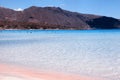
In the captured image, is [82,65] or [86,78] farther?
[82,65]

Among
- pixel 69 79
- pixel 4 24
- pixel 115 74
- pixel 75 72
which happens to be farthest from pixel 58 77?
pixel 4 24

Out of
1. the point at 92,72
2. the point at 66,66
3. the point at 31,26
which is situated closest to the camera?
the point at 92,72

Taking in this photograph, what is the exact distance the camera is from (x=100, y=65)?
15445mm

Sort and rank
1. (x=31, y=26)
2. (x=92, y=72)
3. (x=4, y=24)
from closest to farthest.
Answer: (x=92, y=72) < (x=4, y=24) < (x=31, y=26)

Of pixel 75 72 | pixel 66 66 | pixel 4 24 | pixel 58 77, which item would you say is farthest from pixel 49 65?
pixel 4 24

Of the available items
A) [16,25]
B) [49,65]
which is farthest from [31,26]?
[49,65]

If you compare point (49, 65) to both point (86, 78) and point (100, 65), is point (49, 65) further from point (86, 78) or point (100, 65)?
point (86, 78)

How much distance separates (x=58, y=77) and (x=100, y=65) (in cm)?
→ 442

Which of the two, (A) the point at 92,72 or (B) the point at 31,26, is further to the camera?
(B) the point at 31,26

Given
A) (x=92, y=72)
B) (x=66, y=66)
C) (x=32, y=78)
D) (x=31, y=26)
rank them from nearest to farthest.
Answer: (x=32, y=78)
(x=92, y=72)
(x=66, y=66)
(x=31, y=26)

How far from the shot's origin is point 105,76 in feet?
39.7

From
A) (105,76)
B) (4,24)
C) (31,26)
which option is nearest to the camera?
(105,76)

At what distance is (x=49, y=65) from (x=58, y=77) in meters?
3.95

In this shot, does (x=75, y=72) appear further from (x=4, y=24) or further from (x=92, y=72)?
(x=4, y=24)
